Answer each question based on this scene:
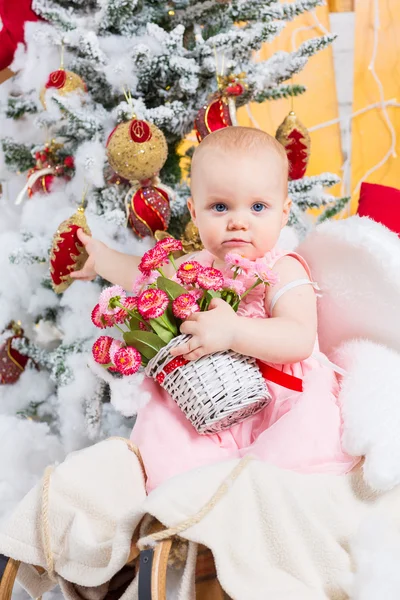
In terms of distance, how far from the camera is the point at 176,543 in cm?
82

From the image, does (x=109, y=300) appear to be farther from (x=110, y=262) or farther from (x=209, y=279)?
(x=110, y=262)

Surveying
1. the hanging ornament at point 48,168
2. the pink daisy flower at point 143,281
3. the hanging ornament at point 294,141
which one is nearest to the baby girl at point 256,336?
the pink daisy flower at point 143,281

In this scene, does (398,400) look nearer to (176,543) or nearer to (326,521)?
(326,521)

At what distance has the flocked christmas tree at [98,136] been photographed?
4.33 ft

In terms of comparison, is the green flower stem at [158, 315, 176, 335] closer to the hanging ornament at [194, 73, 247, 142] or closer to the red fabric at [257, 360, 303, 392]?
the red fabric at [257, 360, 303, 392]

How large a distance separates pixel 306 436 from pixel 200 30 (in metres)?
1.02

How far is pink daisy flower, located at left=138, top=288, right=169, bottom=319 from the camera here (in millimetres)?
911

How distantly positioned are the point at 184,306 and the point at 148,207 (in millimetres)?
440

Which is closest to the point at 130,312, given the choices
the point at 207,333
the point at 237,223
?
the point at 207,333

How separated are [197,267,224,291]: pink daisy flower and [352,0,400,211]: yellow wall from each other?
1540 millimetres

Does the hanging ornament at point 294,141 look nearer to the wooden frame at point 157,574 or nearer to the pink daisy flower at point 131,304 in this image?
the pink daisy flower at point 131,304

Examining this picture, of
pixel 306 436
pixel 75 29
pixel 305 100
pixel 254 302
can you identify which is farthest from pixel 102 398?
pixel 305 100

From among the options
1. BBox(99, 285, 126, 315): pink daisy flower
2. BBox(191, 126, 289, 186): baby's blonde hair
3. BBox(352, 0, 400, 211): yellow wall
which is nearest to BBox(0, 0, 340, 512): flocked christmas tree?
BBox(191, 126, 289, 186): baby's blonde hair

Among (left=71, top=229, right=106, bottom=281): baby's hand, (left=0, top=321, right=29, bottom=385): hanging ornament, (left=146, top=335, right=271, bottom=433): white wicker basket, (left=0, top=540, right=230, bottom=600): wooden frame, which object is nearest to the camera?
(left=0, top=540, right=230, bottom=600): wooden frame
